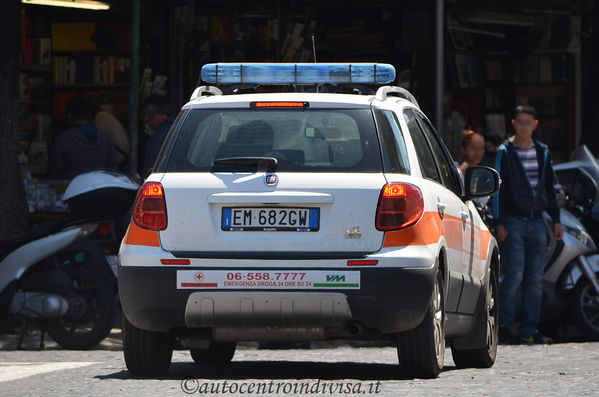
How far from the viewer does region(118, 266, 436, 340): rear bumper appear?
7.83 metres

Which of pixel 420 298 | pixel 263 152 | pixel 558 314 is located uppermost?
pixel 263 152

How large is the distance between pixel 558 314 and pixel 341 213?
619 cm

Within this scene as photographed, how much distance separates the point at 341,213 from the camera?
7852 mm

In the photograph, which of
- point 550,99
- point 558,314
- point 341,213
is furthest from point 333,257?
point 550,99

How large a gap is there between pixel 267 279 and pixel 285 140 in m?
0.79

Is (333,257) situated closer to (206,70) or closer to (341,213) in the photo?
(341,213)

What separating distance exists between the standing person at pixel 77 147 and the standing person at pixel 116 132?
2024 mm

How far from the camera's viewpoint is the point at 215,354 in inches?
392

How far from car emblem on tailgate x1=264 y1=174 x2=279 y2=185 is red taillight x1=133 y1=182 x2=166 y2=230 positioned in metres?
0.55

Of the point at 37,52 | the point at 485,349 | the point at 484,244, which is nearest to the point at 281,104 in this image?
the point at 484,244

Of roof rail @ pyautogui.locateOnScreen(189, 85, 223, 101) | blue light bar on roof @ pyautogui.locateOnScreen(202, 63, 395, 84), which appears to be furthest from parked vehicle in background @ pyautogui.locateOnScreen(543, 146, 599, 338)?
roof rail @ pyautogui.locateOnScreen(189, 85, 223, 101)

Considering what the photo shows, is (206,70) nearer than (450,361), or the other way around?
(206,70)

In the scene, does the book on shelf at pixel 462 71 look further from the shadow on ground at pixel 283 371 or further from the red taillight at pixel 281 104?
the red taillight at pixel 281 104

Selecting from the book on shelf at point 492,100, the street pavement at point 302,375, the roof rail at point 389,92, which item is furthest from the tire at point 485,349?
the book on shelf at point 492,100
